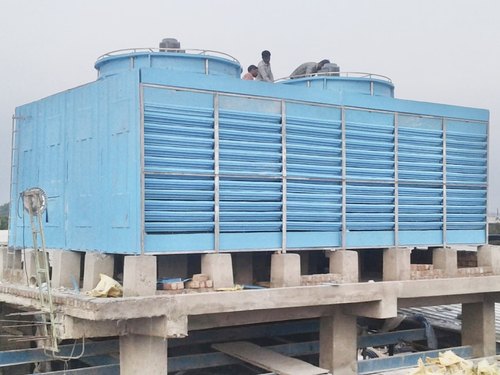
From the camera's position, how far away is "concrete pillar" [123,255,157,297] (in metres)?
7.70

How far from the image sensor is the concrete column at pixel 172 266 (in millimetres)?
9148

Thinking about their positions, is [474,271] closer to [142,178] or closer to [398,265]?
[398,265]

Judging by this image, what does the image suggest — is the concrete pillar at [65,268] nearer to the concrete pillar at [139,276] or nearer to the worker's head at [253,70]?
the concrete pillar at [139,276]

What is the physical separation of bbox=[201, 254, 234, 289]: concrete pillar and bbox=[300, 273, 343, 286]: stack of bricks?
1.26 metres

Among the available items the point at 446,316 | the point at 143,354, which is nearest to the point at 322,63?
the point at 143,354

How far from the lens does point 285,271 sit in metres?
8.95

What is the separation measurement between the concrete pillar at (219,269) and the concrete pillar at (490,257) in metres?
5.38

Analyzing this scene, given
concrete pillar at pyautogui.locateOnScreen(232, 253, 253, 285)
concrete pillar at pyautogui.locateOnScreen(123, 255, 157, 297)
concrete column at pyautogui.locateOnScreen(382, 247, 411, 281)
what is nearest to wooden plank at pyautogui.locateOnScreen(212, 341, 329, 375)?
concrete pillar at pyautogui.locateOnScreen(232, 253, 253, 285)

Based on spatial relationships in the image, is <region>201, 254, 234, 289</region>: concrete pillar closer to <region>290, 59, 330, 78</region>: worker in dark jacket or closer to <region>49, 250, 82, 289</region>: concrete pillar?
<region>49, 250, 82, 289</region>: concrete pillar

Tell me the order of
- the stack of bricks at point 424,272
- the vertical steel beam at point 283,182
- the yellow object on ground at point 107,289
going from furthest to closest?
the stack of bricks at point 424,272 < the vertical steel beam at point 283,182 < the yellow object on ground at point 107,289

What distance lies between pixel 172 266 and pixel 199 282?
1090mm

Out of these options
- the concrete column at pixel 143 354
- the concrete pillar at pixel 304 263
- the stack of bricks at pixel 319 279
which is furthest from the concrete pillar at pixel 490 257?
the concrete column at pixel 143 354

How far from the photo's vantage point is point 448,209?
36.6ft

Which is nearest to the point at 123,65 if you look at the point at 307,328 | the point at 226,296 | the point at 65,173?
the point at 65,173
